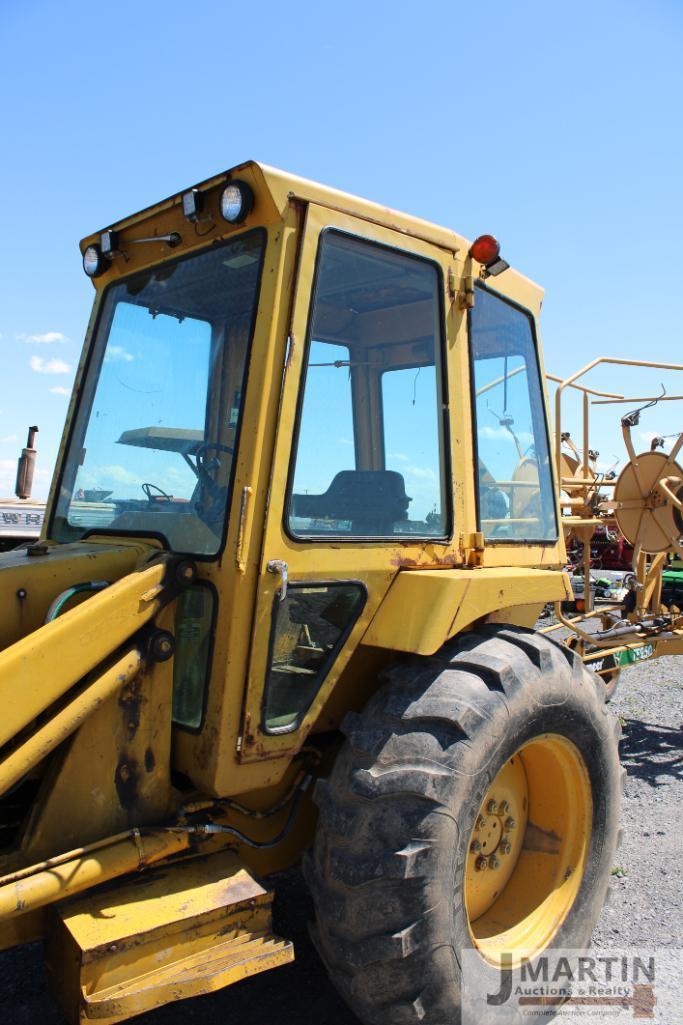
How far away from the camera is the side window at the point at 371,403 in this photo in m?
2.56

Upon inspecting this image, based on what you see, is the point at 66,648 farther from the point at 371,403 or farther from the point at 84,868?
the point at 371,403

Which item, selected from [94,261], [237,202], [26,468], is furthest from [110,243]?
[26,468]

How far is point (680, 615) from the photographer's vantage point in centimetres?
618

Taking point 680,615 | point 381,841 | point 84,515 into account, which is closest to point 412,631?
point 381,841

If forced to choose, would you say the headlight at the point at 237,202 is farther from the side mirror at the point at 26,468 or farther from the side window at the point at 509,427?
the side mirror at the point at 26,468

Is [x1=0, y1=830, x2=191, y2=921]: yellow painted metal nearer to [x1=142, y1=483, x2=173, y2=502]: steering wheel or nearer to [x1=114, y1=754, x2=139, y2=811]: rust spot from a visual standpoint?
[x1=114, y1=754, x2=139, y2=811]: rust spot

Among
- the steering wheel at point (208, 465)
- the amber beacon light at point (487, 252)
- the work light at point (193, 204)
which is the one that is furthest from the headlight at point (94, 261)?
the amber beacon light at point (487, 252)

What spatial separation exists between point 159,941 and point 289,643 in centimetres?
88

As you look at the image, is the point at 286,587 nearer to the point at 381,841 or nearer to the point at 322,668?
the point at 322,668

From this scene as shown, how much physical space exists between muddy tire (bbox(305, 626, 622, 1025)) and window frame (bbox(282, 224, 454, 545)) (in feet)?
1.37

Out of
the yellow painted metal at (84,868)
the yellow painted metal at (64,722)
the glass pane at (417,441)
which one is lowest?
the yellow painted metal at (84,868)

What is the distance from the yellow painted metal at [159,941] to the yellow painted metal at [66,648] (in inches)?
21.9

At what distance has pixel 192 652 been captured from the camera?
8.14 feet

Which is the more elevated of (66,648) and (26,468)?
(26,468)
